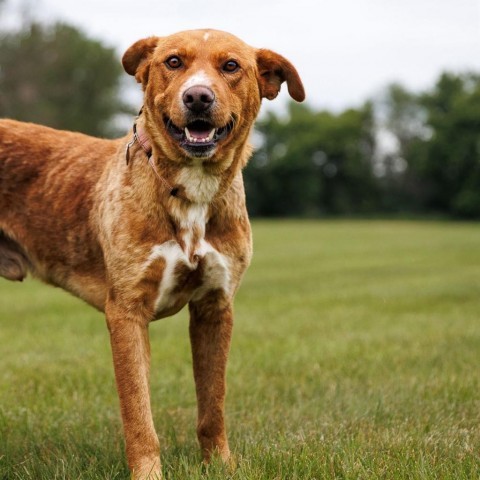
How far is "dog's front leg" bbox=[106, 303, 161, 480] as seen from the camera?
3.99 m

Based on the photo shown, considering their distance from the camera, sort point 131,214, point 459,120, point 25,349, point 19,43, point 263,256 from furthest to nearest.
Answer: point 459,120 → point 19,43 → point 263,256 → point 25,349 → point 131,214

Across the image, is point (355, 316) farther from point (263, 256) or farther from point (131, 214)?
point (263, 256)

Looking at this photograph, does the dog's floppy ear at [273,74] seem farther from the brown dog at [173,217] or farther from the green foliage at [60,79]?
the green foliage at [60,79]

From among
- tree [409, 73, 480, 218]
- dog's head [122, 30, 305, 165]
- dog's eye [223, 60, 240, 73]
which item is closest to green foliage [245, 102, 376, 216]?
tree [409, 73, 480, 218]

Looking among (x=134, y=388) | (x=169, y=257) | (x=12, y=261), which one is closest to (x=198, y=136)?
(x=169, y=257)

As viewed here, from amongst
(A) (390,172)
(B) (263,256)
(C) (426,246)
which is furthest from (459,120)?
(B) (263,256)

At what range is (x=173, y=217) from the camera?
415 cm

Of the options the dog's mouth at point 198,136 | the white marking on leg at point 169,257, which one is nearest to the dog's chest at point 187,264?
the white marking on leg at point 169,257

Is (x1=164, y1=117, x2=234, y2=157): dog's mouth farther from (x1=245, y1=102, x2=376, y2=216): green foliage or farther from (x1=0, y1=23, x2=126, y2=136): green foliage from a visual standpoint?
(x1=245, y1=102, x2=376, y2=216): green foliage

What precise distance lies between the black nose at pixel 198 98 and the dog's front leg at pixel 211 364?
1.19 meters

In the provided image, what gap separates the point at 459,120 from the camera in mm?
75938

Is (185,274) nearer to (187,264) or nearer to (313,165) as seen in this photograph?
(187,264)

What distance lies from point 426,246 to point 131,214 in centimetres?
2586

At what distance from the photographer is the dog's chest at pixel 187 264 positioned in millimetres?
4090
